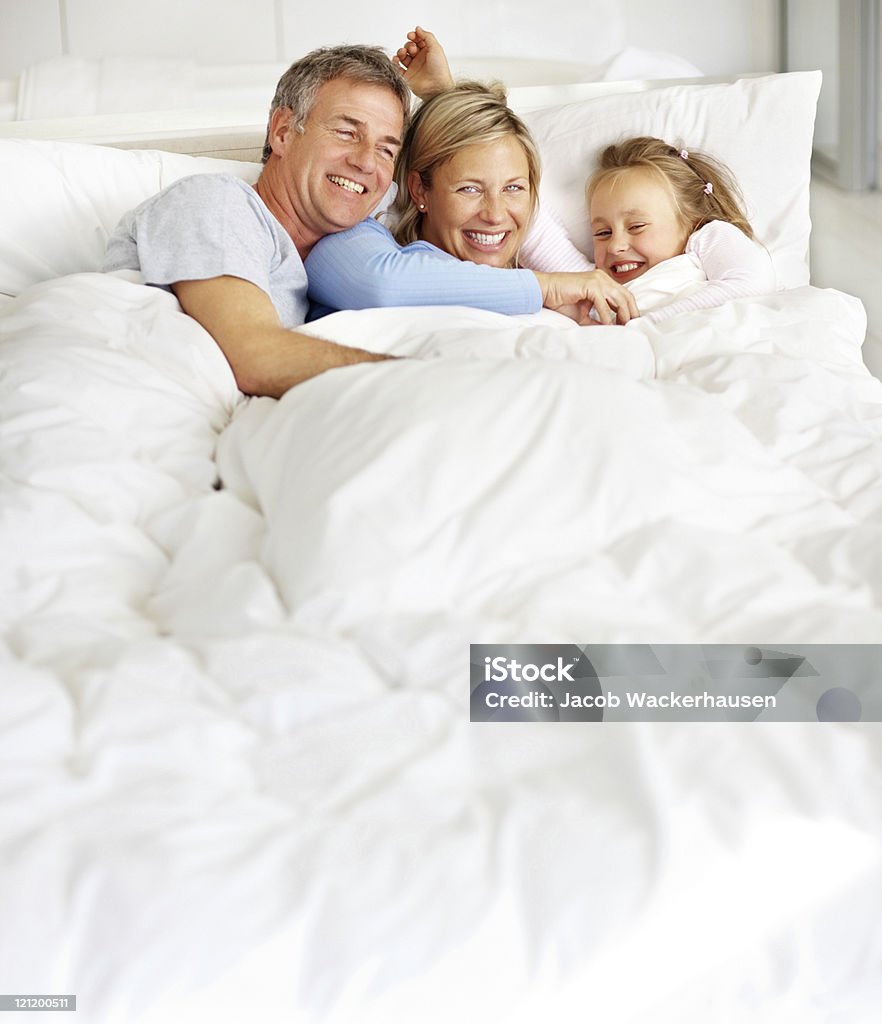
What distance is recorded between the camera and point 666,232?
2.00m

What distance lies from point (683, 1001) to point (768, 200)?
6.39 ft

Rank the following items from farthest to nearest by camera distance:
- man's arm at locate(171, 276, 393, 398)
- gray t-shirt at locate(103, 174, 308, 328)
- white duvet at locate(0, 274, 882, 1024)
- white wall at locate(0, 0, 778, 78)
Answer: white wall at locate(0, 0, 778, 78)
gray t-shirt at locate(103, 174, 308, 328)
man's arm at locate(171, 276, 393, 398)
white duvet at locate(0, 274, 882, 1024)

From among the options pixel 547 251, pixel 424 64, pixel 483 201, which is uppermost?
pixel 424 64

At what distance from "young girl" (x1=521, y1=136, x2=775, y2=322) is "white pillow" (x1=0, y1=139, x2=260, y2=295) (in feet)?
2.48

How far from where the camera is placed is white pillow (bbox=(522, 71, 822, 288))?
7.19 ft

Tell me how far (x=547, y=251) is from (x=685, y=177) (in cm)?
29

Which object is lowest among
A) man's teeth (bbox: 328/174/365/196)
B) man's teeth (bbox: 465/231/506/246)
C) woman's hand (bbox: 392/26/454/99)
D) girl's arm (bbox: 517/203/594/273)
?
girl's arm (bbox: 517/203/594/273)

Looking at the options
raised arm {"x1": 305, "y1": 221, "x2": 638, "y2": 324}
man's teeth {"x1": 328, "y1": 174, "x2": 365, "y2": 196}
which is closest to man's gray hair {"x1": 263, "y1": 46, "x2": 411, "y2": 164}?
man's teeth {"x1": 328, "y1": 174, "x2": 365, "y2": 196}

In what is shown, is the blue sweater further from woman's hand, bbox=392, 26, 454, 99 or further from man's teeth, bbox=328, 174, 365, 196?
woman's hand, bbox=392, 26, 454, 99

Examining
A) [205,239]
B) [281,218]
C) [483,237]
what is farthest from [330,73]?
[205,239]

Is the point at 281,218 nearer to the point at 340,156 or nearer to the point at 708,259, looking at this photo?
the point at 340,156

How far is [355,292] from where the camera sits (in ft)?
5.48

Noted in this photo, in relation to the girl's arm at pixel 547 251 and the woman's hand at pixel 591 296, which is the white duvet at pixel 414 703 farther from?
the girl's arm at pixel 547 251

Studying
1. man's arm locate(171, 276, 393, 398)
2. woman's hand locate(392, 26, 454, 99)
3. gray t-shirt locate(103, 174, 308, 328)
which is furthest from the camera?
woman's hand locate(392, 26, 454, 99)
